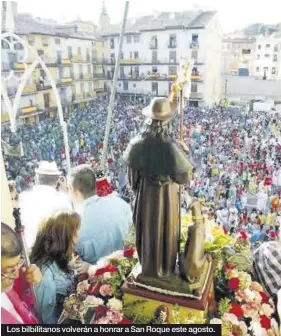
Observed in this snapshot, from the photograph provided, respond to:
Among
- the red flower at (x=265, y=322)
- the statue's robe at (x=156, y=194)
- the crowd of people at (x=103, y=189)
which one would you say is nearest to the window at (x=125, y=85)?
the crowd of people at (x=103, y=189)

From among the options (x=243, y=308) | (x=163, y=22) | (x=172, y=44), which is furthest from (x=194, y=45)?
(x=243, y=308)

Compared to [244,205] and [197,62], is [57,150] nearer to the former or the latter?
[197,62]

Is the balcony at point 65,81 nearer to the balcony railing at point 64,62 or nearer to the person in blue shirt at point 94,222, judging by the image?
the balcony railing at point 64,62

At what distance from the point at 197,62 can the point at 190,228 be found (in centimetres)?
199

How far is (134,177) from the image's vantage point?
86cm

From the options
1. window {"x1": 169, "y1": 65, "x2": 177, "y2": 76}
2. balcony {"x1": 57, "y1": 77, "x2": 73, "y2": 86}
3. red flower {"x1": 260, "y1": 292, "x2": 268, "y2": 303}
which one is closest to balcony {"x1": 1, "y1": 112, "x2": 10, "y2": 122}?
balcony {"x1": 57, "y1": 77, "x2": 73, "y2": 86}

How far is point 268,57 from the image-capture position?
3037mm

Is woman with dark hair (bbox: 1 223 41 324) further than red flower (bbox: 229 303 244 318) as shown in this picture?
No

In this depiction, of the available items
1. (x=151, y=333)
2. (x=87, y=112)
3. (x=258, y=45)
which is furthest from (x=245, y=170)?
(x=151, y=333)

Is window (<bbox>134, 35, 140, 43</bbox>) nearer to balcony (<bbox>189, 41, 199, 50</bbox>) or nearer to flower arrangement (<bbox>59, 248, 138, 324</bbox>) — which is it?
balcony (<bbox>189, 41, 199, 50</bbox>)

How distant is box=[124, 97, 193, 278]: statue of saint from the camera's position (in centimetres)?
80
